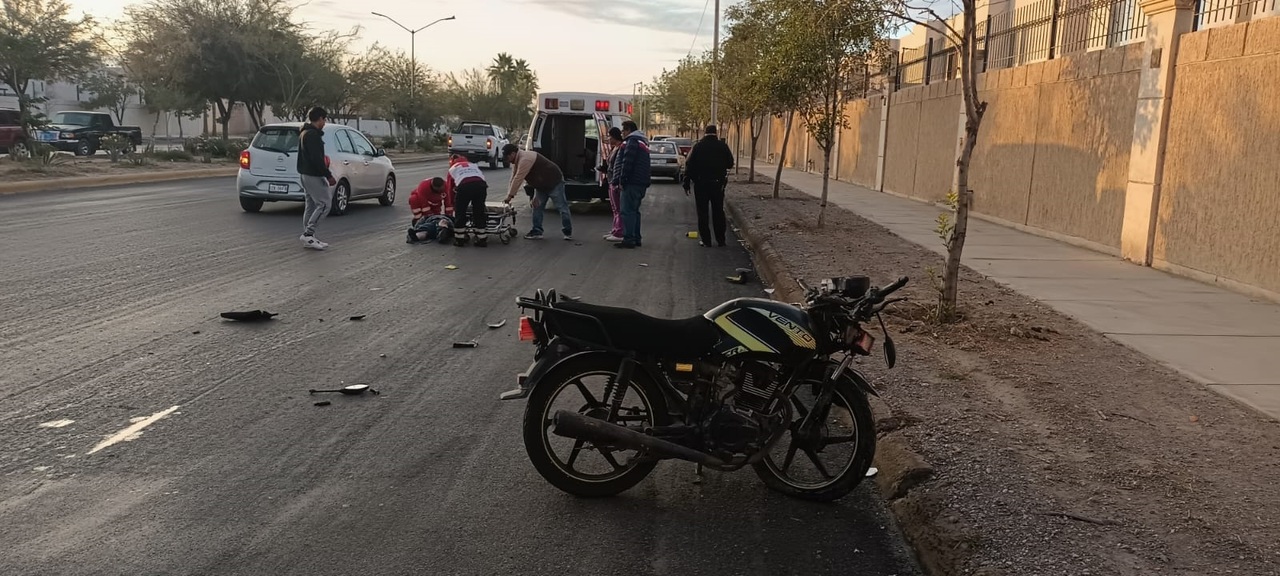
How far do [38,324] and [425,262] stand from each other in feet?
15.4

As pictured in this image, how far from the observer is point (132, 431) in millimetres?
4855

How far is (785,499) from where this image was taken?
4359 millimetres

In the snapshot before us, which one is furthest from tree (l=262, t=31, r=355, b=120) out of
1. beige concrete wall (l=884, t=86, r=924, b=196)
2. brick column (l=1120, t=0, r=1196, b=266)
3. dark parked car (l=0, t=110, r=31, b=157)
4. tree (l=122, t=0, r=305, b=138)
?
brick column (l=1120, t=0, r=1196, b=266)

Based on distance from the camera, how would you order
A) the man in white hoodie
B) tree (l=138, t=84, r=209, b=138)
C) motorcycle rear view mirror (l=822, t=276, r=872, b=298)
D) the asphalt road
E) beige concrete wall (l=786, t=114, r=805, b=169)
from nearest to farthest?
the asphalt road → motorcycle rear view mirror (l=822, t=276, r=872, b=298) → the man in white hoodie → beige concrete wall (l=786, t=114, r=805, b=169) → tree (l=138, t=84, r=209, b=138)

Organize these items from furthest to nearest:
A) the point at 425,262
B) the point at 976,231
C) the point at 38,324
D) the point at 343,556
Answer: the point at 976,231, the point at 425,262, the point at 38,324, the point at 343,556

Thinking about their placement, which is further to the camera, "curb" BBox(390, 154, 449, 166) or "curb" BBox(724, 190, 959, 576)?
"curb" BBox(390, 154, 449, 166)

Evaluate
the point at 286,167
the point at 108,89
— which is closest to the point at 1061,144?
the point at 286,167

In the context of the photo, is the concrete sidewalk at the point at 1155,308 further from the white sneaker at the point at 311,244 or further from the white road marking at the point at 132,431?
the white sneaker at the point at 311,244

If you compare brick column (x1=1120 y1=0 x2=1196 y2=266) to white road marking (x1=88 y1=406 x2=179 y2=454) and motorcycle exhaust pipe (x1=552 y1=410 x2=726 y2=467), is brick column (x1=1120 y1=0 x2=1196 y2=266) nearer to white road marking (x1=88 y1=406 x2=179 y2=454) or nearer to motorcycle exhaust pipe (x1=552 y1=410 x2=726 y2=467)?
motorcycle exhaust pipe (x1=552 y1=410 x2=726 y2=467)

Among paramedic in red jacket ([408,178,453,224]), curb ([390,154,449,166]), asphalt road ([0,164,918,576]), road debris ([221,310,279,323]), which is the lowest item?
asphalt road ([0,164,918,576])

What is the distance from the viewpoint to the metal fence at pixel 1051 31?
492 inches

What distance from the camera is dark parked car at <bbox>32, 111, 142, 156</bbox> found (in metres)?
33.0

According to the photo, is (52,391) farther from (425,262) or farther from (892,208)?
(892,208)

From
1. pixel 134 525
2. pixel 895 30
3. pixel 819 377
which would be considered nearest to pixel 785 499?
pixel 819 377
